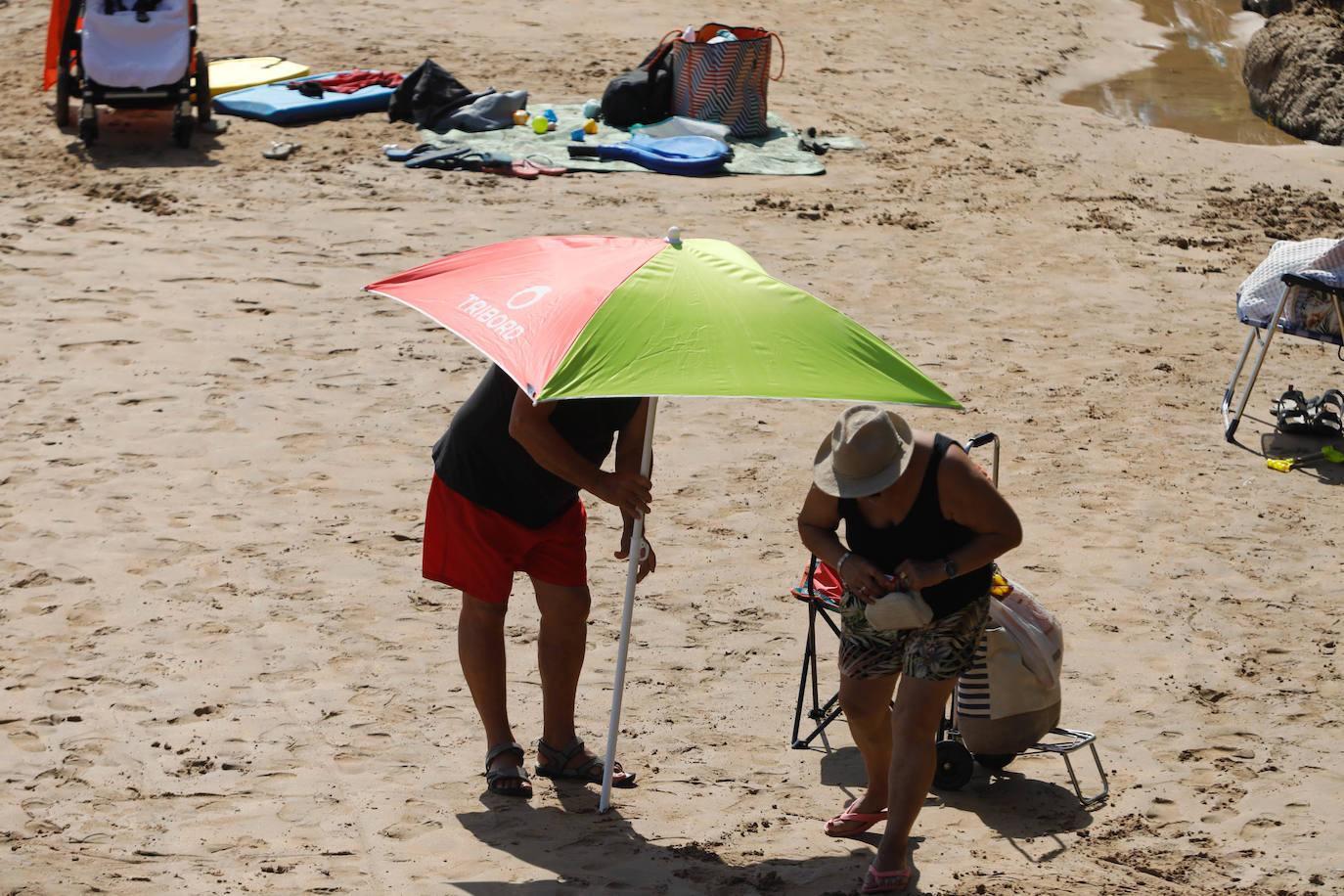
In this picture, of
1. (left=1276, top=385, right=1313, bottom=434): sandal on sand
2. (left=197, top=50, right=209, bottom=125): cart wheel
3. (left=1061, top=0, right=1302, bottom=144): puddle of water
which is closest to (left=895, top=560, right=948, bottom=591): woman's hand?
(left=1276, top=385, right=1313, bottom=434): sandal on sand

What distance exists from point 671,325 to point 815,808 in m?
1.65

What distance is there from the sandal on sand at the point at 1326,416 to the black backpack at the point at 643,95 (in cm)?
709

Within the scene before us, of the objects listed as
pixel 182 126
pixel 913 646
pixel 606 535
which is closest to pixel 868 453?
pixel 913 646

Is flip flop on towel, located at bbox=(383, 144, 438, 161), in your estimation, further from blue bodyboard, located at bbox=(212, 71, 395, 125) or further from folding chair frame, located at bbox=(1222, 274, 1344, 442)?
folding chair frame, located at bbox=(1222, 274, 1344, 442)

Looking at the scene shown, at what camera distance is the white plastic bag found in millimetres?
4227

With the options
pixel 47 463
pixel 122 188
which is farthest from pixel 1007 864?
pixel 122 188

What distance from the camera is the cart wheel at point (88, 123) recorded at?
11141 mm

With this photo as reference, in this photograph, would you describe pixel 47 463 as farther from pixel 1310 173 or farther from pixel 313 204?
pixel 1310 173

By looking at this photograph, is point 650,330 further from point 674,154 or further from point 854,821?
point 674,154

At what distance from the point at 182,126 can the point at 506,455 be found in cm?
861

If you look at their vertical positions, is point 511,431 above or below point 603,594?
above

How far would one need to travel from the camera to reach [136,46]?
11.3 meters

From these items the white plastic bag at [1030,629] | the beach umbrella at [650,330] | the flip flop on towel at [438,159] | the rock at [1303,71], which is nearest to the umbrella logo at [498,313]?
the beach umbrella at [650,330]

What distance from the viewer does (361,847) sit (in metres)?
3.81
